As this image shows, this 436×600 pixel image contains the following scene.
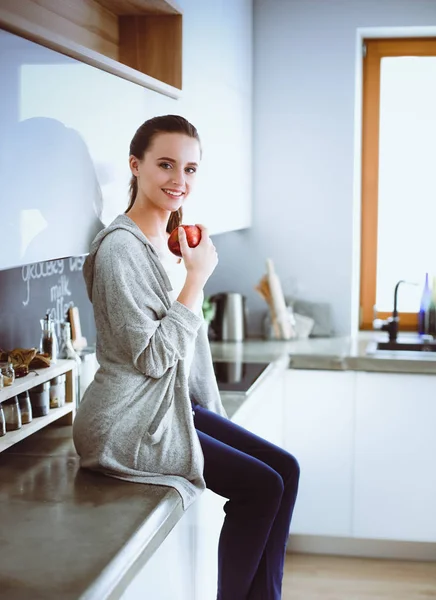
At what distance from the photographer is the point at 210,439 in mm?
1912

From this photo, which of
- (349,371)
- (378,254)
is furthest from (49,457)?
(378,254)

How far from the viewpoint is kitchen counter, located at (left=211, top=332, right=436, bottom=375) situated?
3.25 meters

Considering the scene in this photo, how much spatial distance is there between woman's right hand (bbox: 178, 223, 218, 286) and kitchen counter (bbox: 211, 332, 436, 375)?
1441mm

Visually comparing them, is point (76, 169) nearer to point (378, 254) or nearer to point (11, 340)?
point (11, 340)

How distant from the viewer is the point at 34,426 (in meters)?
1.95

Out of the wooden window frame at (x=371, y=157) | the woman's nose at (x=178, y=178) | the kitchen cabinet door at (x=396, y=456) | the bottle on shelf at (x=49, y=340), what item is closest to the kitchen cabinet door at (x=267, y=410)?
the kitchen cabinet door at (x=396, y=456)

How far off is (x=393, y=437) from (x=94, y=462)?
1798 millimetres

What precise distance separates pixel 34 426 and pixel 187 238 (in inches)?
21.2

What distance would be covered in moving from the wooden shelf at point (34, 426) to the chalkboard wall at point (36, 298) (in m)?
0.21

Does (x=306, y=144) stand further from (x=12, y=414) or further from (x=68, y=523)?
(x=68, y=523)

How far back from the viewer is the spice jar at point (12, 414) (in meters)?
1.88

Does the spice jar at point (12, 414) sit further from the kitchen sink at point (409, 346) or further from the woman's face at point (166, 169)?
the kitchen sink at point (409, 346)

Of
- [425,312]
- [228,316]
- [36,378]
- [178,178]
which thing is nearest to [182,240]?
[178,178]

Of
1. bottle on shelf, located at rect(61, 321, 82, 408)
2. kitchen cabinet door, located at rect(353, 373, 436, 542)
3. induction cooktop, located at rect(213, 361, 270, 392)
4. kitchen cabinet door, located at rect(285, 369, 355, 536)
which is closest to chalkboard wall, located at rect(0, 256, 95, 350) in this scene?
bottle on shelf, located at rect(61, 321, 82, 408)
